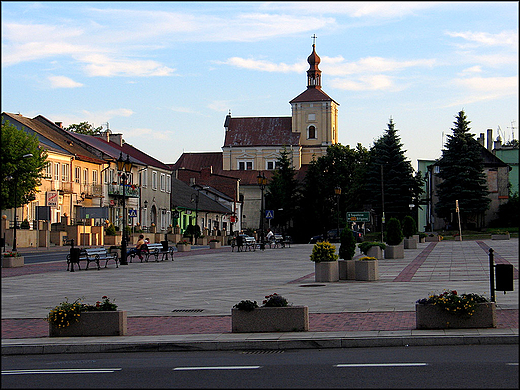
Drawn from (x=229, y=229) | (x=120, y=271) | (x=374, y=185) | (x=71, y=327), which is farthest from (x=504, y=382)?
(x=229, y=229)

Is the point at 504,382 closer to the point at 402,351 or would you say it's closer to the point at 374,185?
the point at 402,351

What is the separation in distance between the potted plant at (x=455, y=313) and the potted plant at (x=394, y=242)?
23.6 meters

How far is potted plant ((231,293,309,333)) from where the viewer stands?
12.9m

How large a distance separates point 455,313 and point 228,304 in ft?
21.2

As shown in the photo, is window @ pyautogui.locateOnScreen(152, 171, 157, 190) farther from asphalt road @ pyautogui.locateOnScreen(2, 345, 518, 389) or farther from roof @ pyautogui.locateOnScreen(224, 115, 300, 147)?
asphalt road @ pyautogui.locateOnScreen(2, 345, 518, 389)

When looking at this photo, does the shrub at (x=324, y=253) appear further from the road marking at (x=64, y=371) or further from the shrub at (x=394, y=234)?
the shrub at (x=394, y=234)

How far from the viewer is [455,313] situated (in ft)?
40.5

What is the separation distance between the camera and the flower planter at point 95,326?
12.9 metres

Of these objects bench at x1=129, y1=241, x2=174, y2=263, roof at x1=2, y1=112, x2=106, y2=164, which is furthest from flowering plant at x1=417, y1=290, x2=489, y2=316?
roof at x1=2, y1=112, x2=106, y2=164

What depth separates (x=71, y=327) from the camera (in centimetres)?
1297

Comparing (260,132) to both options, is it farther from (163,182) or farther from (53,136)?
(53,136)

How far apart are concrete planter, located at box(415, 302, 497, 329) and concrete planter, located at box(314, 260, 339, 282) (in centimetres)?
972

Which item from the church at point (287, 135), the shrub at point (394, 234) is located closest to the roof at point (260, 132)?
the church at point (287, 135)

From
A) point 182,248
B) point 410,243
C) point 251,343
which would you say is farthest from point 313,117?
point 251,343
